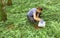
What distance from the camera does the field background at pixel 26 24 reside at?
581 cm

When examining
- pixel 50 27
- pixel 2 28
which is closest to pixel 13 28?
pixel 2 28

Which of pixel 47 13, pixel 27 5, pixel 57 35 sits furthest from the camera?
pixel 27 5

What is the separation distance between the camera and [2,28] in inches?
243

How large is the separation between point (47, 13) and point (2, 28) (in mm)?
1979

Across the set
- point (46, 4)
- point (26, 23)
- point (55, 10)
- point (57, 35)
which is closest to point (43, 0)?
point (46, 4)

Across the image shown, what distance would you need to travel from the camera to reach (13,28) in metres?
6.14

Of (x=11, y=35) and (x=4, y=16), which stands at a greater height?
(x=4, y=16)

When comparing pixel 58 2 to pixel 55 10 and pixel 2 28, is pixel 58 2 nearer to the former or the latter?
pixel 55 10

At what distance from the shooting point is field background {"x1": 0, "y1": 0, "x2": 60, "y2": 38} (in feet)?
19.1

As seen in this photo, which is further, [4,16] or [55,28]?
[4,16]

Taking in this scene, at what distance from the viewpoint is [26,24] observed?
20.8 ft

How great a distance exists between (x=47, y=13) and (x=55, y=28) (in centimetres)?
123

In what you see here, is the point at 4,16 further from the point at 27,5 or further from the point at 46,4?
the point at 46,4

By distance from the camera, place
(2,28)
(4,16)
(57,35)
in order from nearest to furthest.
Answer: (57,35)
(2,28)
(4,16)
